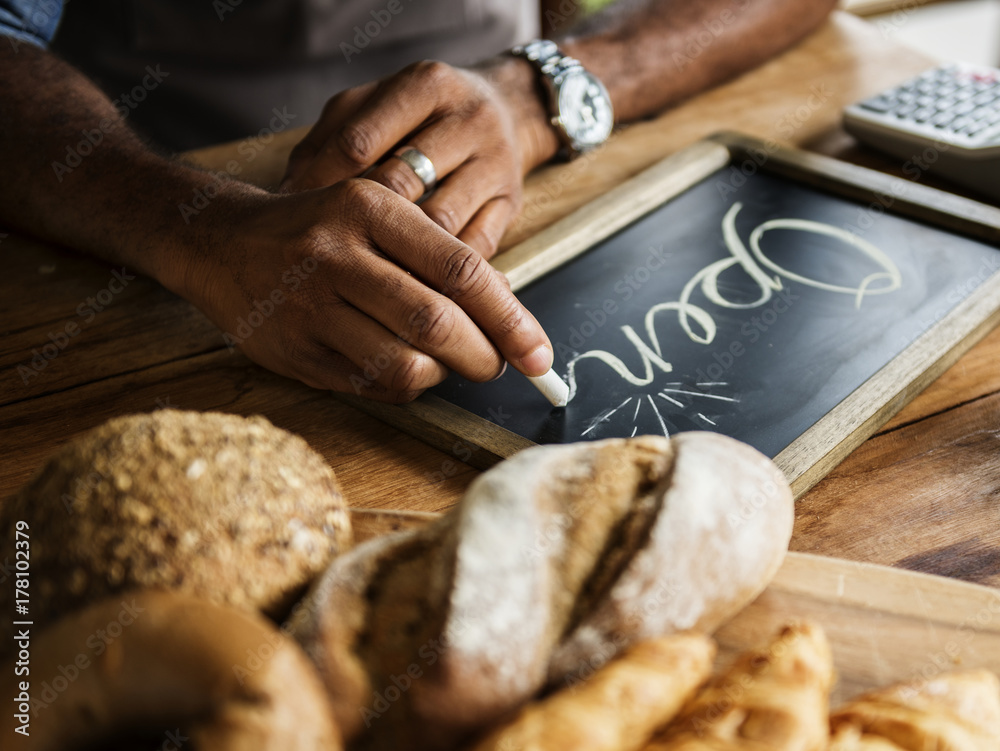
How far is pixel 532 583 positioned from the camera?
20.1 inches

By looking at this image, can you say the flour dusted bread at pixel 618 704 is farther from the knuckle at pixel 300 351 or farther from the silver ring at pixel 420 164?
the silver ring at pixel 420 164

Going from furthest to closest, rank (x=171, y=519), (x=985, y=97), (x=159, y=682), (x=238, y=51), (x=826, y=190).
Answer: (x=238, y=51) < (x=985, y=97) < (x=826, y=190) < (x=171, y=519) < (x=159, y=682)

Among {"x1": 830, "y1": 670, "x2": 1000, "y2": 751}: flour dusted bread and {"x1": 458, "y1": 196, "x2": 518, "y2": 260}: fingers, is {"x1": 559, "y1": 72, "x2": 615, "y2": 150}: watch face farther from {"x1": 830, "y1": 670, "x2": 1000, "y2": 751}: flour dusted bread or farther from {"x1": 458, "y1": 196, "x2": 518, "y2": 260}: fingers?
{"x1": 830, "y1": 670, "x2": 1000, "y2": 751}: flour dusted bread

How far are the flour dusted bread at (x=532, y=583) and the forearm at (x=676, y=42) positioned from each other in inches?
40.5

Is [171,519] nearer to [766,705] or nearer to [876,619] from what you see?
[766,705]

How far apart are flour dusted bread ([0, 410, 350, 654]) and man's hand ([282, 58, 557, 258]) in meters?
0.55

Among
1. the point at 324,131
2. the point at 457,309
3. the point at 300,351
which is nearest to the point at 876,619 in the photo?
the point at 457,309

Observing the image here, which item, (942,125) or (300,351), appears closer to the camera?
(300,351)

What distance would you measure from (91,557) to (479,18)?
1.47 meters

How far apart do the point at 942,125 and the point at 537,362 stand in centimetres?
86

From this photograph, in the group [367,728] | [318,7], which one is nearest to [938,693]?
[367,728]

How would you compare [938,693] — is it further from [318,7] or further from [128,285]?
[318,7]

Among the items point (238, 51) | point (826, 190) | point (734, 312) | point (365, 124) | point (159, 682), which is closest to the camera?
point (159, 682)

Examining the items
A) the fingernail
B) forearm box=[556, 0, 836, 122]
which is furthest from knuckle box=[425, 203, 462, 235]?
forearm box=[556, 0, 836, 122]
